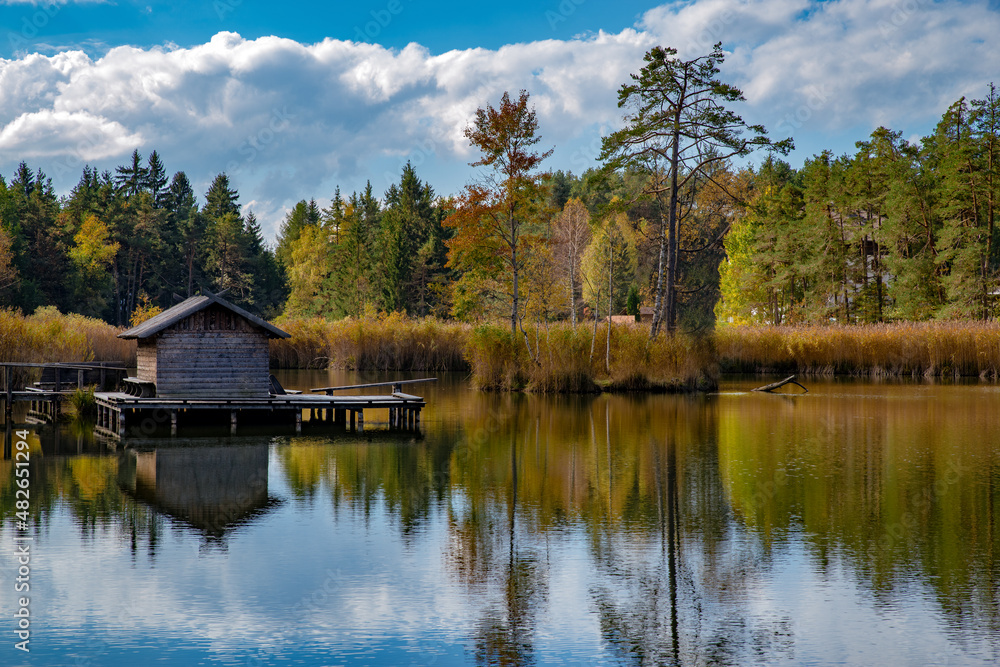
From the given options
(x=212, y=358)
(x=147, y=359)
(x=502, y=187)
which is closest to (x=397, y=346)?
(x=502, y=187)

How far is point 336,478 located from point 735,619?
803 centimetres

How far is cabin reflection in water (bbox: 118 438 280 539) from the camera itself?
36.9 feet

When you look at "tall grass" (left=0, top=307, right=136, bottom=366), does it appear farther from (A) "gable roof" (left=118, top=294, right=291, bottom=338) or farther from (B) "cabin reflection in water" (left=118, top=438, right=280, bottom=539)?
(B) "cabin reflection in water" (left=118, top=438, right=280, bottom=539)

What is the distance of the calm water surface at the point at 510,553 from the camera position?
6.88m

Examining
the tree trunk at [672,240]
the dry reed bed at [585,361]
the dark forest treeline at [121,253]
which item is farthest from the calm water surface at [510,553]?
the dark forest treeline at [121,253]

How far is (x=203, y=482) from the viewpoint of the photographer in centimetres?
1346

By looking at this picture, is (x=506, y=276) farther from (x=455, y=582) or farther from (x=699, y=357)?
(x=455, y=582)

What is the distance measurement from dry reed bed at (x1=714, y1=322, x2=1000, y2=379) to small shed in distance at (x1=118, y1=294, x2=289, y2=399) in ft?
72.9

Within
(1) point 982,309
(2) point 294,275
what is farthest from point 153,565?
(2) point 294,275

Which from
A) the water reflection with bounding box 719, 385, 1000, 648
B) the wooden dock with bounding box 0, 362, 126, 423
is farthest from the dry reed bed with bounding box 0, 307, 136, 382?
the water reflection with bounding box 719, 385, 1000, 648

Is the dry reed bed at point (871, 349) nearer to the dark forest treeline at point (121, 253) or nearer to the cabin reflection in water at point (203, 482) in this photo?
the cabin reflection in water at point (203, 482)

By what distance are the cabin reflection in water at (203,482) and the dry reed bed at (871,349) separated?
25.4 metres

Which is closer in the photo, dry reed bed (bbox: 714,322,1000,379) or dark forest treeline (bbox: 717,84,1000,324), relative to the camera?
dry reed bed (bbox: 714,322,1000,379)

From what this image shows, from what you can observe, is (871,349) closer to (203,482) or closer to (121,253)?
(203,482)
